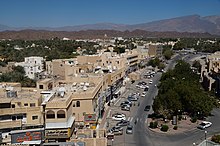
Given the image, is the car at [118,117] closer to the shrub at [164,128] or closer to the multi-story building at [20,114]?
the shrub at [164,128]

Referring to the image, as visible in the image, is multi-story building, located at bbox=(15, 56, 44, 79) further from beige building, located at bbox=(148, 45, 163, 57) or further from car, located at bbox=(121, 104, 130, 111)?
beige building, located at bbox=(148, 45, 163, 57)

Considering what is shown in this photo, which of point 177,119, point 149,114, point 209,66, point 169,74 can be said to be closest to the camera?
point 177,119

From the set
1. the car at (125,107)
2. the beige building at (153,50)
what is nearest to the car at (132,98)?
the car at (125,107)

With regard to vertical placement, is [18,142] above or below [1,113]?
below

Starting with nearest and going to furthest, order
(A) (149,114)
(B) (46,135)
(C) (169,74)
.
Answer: (B) (46,135) → (A) (149,114) → (C) (169,74)

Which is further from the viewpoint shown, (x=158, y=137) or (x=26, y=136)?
(x=158, y=137)

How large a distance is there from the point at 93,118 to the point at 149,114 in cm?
701

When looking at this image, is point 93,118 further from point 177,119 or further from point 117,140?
point 177,119

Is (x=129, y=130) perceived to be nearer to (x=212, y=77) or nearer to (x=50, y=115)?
(x=50, y=115)

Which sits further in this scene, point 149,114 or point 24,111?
point 149,114

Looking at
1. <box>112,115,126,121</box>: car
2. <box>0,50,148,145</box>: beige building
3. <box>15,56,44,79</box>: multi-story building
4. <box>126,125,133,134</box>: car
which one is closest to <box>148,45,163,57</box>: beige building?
<box>15,56,44,79</box>: multi-story building

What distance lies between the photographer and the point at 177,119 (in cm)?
2369

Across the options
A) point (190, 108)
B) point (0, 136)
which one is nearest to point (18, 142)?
point (0, 136)

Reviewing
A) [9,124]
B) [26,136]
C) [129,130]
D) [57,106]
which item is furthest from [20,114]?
[129,130]
